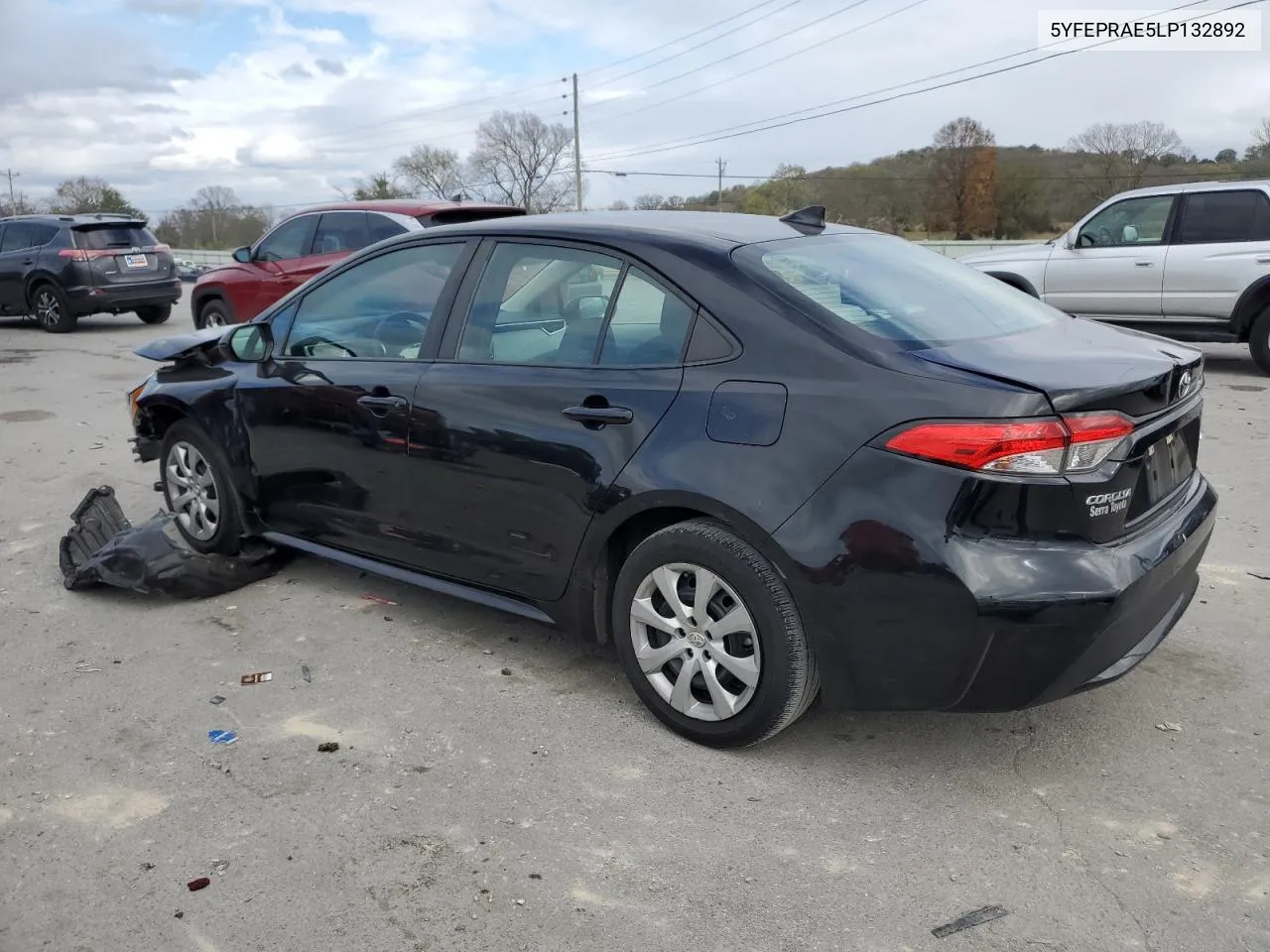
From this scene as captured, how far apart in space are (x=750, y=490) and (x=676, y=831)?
992 mm

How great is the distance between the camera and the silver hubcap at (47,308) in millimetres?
15766

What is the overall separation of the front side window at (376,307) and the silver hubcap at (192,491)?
830 millimetres

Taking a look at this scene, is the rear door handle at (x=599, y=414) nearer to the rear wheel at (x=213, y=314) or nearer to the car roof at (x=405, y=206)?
the car roof at (x=405, y=206)

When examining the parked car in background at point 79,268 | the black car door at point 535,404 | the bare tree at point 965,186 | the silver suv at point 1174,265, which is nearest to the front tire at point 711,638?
the black car door at point 535,404

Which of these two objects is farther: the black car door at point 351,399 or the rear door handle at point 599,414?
the black car door at point 351,399

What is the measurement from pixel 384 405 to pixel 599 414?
3.55 ft

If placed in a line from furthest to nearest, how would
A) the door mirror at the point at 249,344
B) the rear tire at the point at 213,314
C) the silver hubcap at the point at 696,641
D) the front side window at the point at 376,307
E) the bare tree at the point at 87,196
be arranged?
the bare tree at the point at 87,196
the rear tire at the point at 213,314
the door mirror at the point at 249,344
the front side window at the point at 376,307
the silver hubcap at the point at 696,641

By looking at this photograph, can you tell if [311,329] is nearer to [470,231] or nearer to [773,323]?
[470,231]

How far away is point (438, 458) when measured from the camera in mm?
3916

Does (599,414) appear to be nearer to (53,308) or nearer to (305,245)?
(305,245)

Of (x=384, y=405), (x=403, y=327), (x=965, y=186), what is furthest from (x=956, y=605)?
(x=965, y=186)

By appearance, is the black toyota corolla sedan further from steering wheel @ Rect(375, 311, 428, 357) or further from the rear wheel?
the rear wheel

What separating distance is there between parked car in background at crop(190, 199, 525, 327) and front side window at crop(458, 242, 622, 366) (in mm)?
5933

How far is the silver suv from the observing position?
10.0 meters
